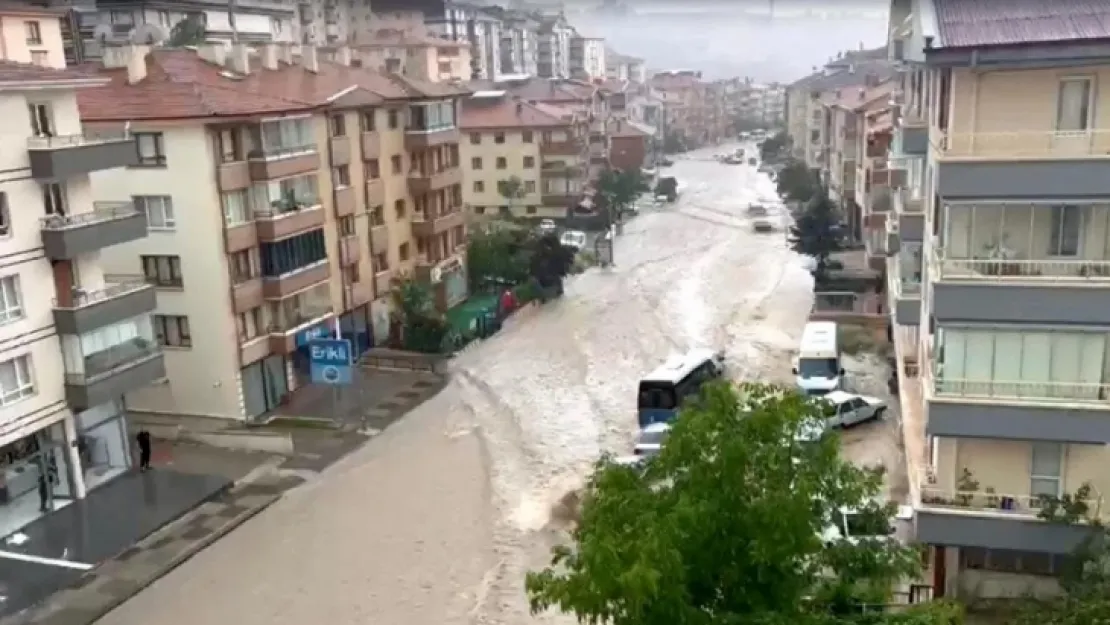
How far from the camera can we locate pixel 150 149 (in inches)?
746

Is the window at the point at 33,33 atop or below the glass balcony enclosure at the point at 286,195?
atop

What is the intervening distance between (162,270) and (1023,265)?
1534 cm

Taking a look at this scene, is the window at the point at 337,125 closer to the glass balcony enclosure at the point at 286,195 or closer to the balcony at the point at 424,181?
the glass balcony enclosure at the point at 286,195

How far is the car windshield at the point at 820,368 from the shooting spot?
20.4 metres

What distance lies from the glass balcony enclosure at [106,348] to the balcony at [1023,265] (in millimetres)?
12233

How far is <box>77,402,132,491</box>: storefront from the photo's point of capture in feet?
54.4

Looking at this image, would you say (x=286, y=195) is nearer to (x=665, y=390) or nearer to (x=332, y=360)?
(x=332, y=360)

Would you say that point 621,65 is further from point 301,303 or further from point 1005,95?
point 1005,95

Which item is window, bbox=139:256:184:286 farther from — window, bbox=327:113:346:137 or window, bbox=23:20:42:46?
window, bbox=23:20:42:46

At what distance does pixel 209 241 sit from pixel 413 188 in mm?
8257

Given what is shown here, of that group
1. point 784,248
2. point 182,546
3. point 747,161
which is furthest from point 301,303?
point 747,161

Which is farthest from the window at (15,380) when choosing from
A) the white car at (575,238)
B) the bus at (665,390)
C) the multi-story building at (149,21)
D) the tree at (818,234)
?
the white car at (575,238)

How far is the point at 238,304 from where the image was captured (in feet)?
64.0

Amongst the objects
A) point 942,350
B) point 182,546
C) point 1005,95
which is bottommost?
point 182,546
